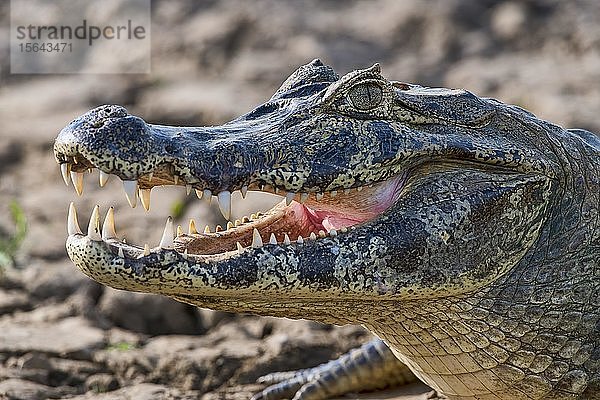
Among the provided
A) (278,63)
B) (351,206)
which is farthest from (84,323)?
(278,63)

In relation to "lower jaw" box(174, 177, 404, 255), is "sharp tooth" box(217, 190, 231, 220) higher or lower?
higher

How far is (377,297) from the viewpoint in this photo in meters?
4.04

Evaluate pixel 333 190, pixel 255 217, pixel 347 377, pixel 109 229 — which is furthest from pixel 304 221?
pixel 347 377

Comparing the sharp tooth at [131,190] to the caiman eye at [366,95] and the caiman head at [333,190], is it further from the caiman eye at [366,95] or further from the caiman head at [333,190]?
the caiman eye at [366,95]

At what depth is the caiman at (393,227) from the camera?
12.4 ft

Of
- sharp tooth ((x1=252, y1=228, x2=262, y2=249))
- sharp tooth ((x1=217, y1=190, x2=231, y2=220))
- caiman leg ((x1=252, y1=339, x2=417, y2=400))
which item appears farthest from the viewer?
caiman leg ((x1=252, y1=339, x2=417, y2=400))

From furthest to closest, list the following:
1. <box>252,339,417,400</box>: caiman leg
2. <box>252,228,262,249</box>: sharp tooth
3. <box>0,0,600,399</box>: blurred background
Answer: <box>0,0,600,399</box>: blurred background < <box>252,339,417,400</box>: caiman leg < <box>252,228,262,249</box>: sharp tooth

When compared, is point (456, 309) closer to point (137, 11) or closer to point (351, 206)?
point (351, 206)

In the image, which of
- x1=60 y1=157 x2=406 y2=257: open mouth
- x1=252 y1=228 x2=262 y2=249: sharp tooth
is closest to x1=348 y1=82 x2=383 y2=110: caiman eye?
x1=60 y1=157 x2=406 y2=257: open mouth

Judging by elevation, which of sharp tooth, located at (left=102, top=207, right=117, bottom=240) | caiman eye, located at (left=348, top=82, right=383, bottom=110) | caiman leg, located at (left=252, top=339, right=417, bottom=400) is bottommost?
caiman leg, located at (left=252, top=339, right=417, bottom=400)

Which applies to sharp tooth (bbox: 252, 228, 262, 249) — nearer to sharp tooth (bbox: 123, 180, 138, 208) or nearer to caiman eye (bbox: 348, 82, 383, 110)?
sharp tooth (bbox: 123, 180, 138, 208)

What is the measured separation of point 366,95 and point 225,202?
811 mm

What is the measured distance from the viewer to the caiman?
12.4ft

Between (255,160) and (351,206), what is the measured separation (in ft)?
1.70
